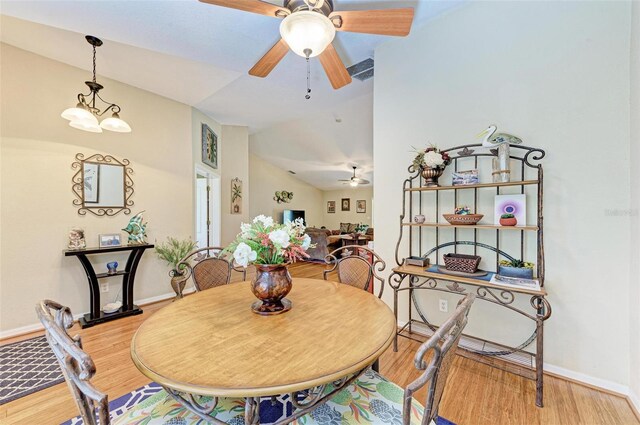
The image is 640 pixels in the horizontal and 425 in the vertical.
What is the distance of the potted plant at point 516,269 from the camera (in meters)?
1.94

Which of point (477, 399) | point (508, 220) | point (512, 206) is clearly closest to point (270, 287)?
point (477, 399)

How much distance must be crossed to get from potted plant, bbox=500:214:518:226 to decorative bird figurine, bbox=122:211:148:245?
13.0 ft

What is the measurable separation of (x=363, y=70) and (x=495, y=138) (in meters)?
2.05

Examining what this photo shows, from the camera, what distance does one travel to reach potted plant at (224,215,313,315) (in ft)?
4.53

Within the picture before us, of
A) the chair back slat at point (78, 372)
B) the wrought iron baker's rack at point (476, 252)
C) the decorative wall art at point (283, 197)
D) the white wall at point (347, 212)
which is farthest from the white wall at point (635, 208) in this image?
the white wall at point (347, 212)

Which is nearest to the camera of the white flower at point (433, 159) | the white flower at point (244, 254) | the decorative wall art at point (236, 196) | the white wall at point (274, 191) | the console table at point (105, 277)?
the white flower at point (244, 254)

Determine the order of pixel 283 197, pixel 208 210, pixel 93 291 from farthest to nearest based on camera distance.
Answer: pixel 283 197 → pixel 208 210 → pixel 93 291

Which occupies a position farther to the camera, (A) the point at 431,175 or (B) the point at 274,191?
(B) the point at 274,191

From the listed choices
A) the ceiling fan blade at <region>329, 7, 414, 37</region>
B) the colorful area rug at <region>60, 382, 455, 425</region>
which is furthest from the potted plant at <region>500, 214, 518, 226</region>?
the ceiling fan blade at <region>329, 7, 414, 37</region>

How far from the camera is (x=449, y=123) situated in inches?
98.8

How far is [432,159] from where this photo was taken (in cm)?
235

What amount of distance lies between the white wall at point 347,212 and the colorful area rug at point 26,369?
9.41 meters

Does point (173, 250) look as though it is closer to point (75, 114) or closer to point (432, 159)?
point (75, 114)

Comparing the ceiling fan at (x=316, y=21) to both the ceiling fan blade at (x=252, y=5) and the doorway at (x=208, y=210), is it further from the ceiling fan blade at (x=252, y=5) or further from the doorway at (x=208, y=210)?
the doorway at (x=208, y=210)
